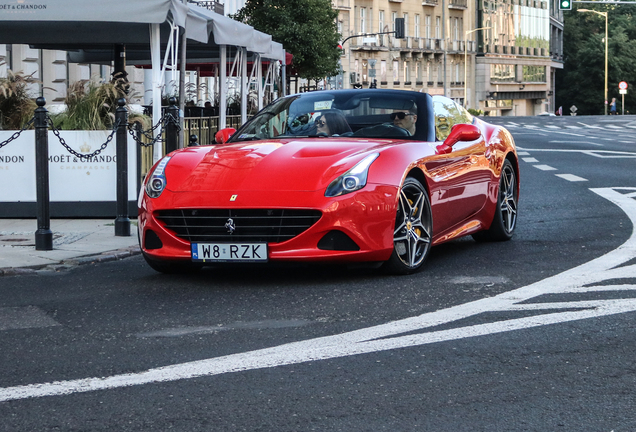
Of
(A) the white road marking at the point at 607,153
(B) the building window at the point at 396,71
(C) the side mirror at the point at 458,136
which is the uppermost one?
(B) the building window at the point at 396,71

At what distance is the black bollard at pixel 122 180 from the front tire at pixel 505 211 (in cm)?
307

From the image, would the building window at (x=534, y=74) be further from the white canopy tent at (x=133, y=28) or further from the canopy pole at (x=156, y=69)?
the canopy pole at (x=156, y=69)

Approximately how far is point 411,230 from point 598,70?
375 ft

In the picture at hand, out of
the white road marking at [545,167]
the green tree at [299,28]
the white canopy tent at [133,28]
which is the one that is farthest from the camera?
the green tree at [299,28]

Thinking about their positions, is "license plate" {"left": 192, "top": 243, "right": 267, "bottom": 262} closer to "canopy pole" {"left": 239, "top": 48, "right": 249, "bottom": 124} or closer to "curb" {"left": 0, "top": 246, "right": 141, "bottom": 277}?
"curb" {"left": 0, "top": 246, "right": 141, "bottom": 277}

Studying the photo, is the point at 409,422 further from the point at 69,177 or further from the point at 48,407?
the point at 69,177

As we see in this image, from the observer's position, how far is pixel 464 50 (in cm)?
10450

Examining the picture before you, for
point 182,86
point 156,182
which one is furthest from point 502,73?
point 156,182

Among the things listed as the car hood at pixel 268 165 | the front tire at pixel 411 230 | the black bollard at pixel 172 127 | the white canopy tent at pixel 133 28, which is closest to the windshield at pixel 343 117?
the car hood at pixel 268 165

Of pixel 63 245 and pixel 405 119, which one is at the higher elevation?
pixel 405 119

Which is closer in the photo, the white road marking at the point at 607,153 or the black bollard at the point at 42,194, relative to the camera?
the black bollard at the point at 42,194

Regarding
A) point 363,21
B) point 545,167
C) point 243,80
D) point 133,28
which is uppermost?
point 363,21

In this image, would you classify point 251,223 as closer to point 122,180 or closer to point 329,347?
point 329,347

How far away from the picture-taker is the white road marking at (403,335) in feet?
14.9
